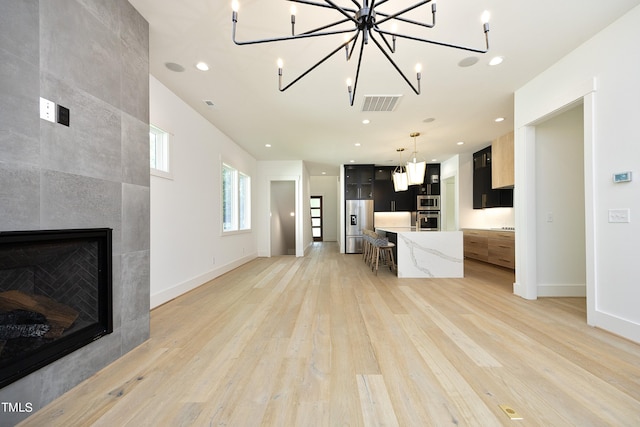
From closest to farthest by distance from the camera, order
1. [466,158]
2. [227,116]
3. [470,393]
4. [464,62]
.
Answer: [470,393]
[464,62]
[227,116]
[466,158]

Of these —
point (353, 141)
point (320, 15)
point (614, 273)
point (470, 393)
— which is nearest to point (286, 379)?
point (470, 393)

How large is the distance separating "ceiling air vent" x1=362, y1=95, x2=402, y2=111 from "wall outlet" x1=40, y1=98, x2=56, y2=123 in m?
3.07

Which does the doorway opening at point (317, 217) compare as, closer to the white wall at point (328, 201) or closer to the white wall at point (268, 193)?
the white wall at point (328, 201)

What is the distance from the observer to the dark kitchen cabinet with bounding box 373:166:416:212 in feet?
26.7

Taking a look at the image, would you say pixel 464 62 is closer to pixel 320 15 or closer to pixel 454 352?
pixel 320 15

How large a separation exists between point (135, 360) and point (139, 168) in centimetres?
147

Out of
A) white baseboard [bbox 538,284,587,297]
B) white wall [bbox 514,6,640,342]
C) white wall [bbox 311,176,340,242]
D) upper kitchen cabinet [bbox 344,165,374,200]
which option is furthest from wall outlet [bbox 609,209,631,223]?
white wall [bbox 311,176,340,242]

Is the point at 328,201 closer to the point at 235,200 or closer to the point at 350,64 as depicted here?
the point at 235,200

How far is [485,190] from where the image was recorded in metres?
6.17

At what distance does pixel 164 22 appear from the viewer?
7.23 ft

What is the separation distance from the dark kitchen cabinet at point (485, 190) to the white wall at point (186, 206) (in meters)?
5.92

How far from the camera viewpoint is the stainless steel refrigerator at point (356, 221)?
26.0ft

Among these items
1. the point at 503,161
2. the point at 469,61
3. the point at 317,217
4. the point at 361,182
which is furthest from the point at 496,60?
the point at 317,217

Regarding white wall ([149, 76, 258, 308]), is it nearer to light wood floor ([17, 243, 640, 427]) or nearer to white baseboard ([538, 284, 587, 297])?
light wood floor ([17, 243, 640, 427])
